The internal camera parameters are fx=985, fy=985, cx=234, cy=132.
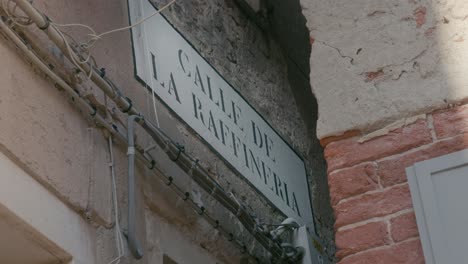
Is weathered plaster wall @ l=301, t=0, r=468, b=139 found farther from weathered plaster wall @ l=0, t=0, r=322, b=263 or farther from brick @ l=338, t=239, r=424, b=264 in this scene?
weathered plaster wall @ l=0, t=0, r=322, b=263

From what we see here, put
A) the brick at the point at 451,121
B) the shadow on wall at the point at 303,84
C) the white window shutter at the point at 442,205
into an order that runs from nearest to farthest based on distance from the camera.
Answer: the white window shutter at the point at 442,205 → the brick at the point at 451,121 → the shadow on wall at the point at 303,84

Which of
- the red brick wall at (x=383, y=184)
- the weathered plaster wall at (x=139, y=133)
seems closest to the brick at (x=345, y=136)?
the red brick wall at (x=383, y=184)

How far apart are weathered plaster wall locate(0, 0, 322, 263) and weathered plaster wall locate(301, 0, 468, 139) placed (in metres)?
0.82

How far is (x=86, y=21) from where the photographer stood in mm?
3676

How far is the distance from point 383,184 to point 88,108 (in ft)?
3.66

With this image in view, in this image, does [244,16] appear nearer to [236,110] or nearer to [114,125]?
[236,110]

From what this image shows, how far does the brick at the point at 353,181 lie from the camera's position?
9.15ft

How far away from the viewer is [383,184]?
9.10 feet

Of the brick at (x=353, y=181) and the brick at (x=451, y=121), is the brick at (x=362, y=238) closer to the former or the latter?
the brick at (x=353, y=181)

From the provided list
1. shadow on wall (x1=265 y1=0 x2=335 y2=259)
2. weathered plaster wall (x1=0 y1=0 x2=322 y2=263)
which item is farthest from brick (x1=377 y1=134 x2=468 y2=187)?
shadow on wall (x1=265 y1=0 x2=335 y2=259)

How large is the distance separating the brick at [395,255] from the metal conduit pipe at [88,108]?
1.15 m

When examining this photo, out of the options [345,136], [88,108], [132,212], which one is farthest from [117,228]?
[345,136]

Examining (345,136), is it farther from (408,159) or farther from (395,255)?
(395,255)

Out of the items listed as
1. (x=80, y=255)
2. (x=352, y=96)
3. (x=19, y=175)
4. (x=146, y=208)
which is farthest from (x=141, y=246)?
(x=352, y=96)
